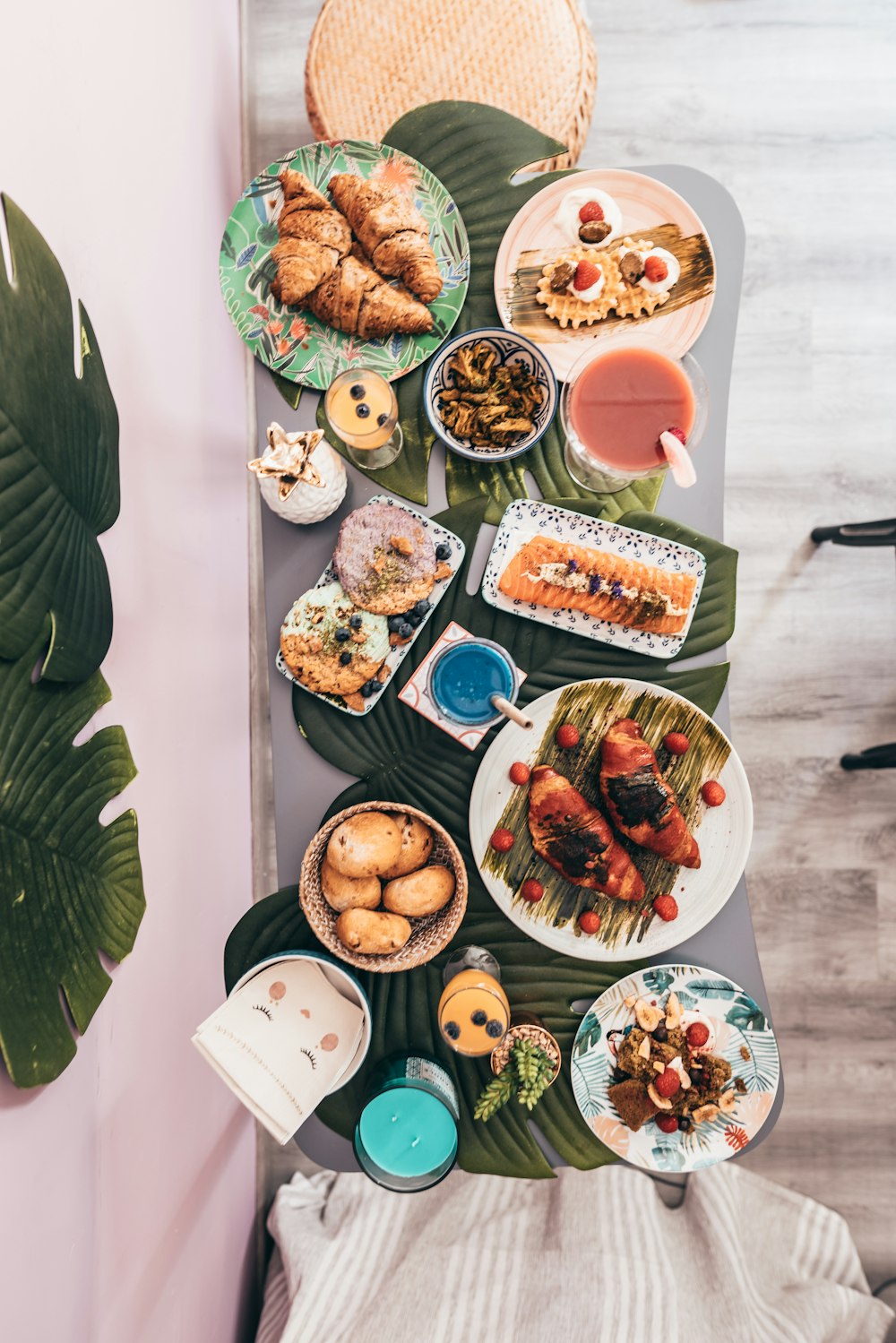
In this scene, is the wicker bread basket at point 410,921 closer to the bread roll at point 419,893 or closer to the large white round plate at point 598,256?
the bread roll at point 419,893

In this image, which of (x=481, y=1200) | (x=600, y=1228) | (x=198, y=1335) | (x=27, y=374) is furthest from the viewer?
(x=481, y=1200)

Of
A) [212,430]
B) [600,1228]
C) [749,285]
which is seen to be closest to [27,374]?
[212,430]

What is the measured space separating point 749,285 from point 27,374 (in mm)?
1913

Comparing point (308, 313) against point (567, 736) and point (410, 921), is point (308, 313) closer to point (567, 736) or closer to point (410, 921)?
point (567, 736)

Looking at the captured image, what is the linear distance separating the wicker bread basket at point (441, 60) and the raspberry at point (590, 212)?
41 centimetres

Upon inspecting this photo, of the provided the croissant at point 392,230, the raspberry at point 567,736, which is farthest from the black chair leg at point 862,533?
the croissant at point 392,230

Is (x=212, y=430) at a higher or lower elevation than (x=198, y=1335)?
higher

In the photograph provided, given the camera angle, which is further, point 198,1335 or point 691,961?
point 198,1335

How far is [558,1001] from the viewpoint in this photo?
1309 millimetres

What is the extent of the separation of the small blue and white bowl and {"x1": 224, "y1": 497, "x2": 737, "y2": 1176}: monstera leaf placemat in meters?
0.09

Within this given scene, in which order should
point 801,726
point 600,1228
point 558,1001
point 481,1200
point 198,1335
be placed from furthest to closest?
1. point 801,726
2. point 481,1200
3. point 600,1228
4. point 198,1335
5. point 558,1001

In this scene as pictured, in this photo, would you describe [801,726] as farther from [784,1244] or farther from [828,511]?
[784,1244]

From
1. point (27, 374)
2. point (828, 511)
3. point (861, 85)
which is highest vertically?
point (861, 85)

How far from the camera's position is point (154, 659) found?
4.41 ft
